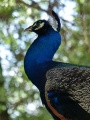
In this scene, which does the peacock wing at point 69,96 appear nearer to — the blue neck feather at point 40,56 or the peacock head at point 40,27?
the blue neck feather at point 40,56

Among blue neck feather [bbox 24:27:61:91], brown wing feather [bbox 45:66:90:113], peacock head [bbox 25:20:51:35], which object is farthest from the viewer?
peacock head [bbox 25:20:51:35]

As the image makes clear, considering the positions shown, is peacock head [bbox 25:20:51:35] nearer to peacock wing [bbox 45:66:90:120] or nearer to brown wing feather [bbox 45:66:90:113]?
brown wing feather [bbox 45:66:90:113]

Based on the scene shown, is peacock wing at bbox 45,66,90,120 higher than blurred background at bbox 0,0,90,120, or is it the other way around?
blurred background at bbox 0,0,90,120

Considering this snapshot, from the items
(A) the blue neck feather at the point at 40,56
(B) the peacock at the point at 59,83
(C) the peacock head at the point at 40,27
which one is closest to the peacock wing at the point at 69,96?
(B) the peacock at the point at 59,83

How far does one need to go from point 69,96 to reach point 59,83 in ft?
0.47

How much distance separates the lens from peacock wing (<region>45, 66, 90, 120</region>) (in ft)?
11.9

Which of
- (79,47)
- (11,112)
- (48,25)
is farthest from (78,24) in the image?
(48,25)

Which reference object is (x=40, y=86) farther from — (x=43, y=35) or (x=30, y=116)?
(x=30, y=116)

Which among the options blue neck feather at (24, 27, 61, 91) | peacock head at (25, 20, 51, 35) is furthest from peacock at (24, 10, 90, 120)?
peacock head at (25, 20, 51, 35)

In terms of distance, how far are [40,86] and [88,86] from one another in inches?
17.4

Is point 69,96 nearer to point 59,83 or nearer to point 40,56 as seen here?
point 59,83

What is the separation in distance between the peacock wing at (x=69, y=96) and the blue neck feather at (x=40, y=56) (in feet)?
0.59

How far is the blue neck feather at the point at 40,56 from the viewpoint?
3953 mm

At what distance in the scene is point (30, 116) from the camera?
659 cm
